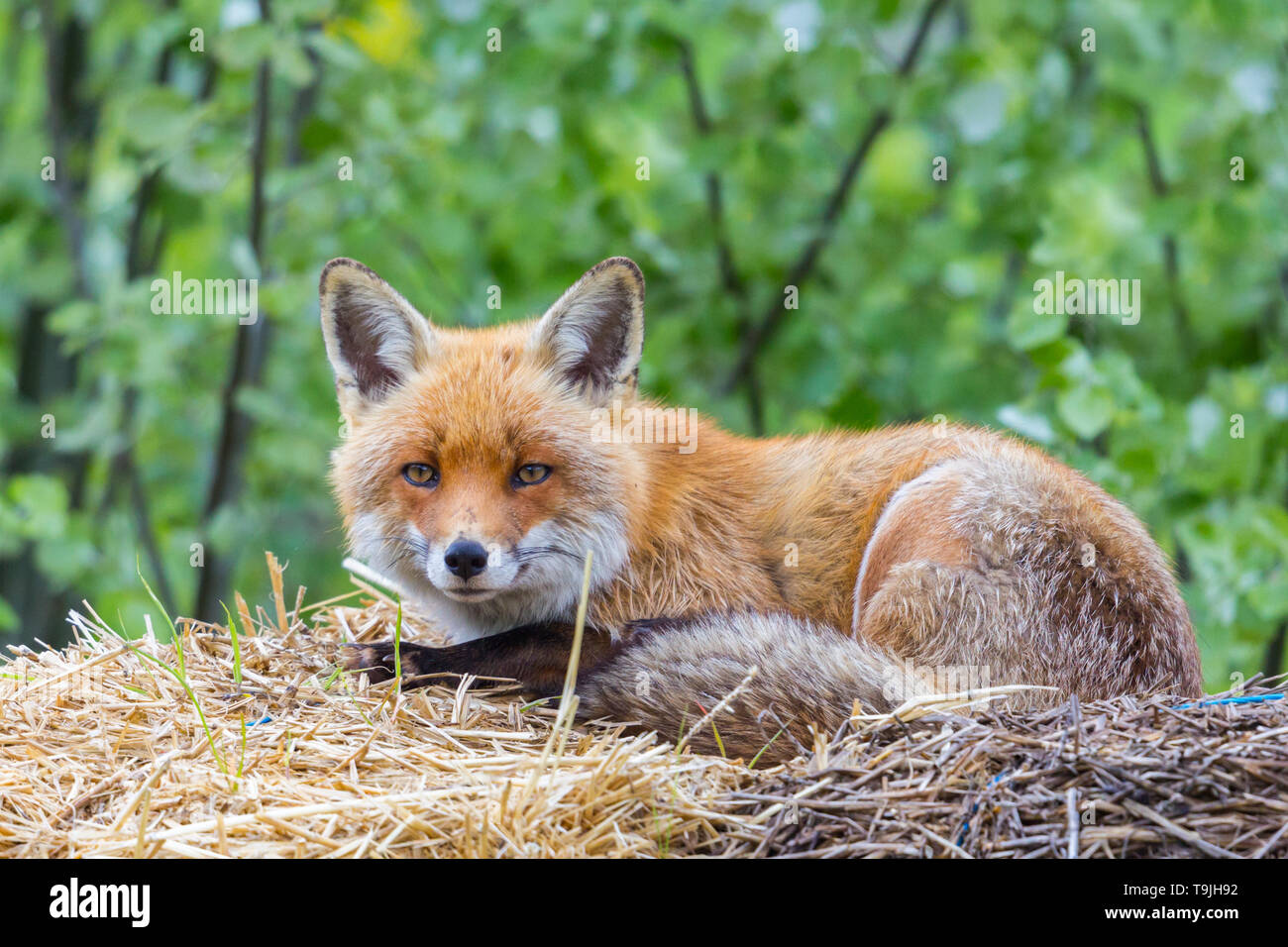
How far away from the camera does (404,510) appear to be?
3623 mm

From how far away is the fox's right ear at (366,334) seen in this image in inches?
152

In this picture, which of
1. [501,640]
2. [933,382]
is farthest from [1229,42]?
[501,640]

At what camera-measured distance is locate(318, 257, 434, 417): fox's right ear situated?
3857 mm

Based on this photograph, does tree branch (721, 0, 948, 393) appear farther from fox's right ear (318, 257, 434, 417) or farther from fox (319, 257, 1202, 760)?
fox's right ear (318, 257, 434, 417)

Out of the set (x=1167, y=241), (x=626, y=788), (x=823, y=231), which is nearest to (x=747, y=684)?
(x=626, y=788)

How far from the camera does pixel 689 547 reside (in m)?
3.80

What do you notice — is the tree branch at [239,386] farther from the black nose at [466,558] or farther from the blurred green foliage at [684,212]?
the black nose at [466,558]

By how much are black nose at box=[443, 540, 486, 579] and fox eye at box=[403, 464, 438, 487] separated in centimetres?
36

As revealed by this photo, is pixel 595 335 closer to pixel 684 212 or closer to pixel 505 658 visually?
pixel 505 658

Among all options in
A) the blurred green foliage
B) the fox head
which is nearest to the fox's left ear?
the fox head

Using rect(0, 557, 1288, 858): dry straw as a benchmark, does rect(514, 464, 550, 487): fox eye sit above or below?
above

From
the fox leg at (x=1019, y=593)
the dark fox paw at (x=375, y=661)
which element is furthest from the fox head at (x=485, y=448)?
the fox leg at (x=1019, y=593)
